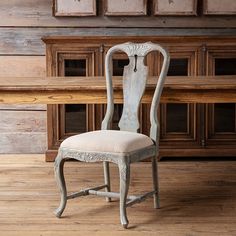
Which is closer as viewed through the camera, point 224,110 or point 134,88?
point 134,88

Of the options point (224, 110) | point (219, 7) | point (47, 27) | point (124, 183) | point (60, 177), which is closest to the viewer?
point (124, 183)

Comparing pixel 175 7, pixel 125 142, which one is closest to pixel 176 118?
pixel 175 7

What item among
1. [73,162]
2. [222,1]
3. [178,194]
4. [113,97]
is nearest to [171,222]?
[178,194]

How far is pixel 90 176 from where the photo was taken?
4.49 meters

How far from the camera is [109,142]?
3215 millimetres

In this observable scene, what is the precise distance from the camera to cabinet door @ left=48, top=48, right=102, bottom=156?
498 cm

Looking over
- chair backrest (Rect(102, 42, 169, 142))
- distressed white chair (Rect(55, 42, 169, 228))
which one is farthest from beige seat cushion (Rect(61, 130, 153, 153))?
chair backrest (Rect(102, 42, 169, 142))

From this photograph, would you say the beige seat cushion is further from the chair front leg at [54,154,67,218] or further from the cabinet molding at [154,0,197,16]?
the cabinet molding at [154,0,197,16]

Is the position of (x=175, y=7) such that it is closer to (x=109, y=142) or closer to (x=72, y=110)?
(x=72, y=110)

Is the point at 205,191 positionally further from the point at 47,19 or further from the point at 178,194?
the point at 47,19

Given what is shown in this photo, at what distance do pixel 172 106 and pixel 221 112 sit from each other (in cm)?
44

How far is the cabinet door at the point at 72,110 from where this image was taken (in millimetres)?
4977

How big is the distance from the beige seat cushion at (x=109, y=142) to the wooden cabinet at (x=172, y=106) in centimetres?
163

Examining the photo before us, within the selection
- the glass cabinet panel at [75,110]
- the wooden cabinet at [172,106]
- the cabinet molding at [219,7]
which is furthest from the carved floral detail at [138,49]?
the cabinet molding at [219,7]
